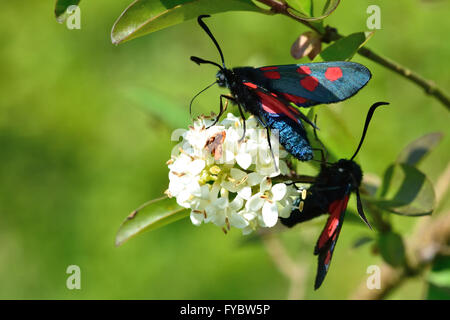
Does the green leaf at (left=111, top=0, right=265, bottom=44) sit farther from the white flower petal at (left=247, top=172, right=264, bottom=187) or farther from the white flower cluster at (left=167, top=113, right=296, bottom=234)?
the white flower petal at (left=247, top=172, right=264, bottom=187)

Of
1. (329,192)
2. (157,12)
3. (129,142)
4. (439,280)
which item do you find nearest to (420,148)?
(439,280)

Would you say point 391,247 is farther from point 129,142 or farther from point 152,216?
point 129,142

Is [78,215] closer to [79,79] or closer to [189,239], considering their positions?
[189,239]

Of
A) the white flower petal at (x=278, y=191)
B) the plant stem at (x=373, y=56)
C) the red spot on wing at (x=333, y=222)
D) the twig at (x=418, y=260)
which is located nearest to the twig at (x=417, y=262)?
the twig at (x=418, y=260)

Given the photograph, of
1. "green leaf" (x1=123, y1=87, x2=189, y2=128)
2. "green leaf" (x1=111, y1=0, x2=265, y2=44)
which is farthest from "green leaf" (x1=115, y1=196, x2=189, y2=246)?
"green leaf" (x1=123, y1=87, x2=189, y2=128)

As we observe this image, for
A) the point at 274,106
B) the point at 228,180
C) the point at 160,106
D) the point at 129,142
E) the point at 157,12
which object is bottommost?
the point at 228,180

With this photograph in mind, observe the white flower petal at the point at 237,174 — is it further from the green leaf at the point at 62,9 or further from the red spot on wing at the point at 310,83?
the green leaf at the point at 62,9
